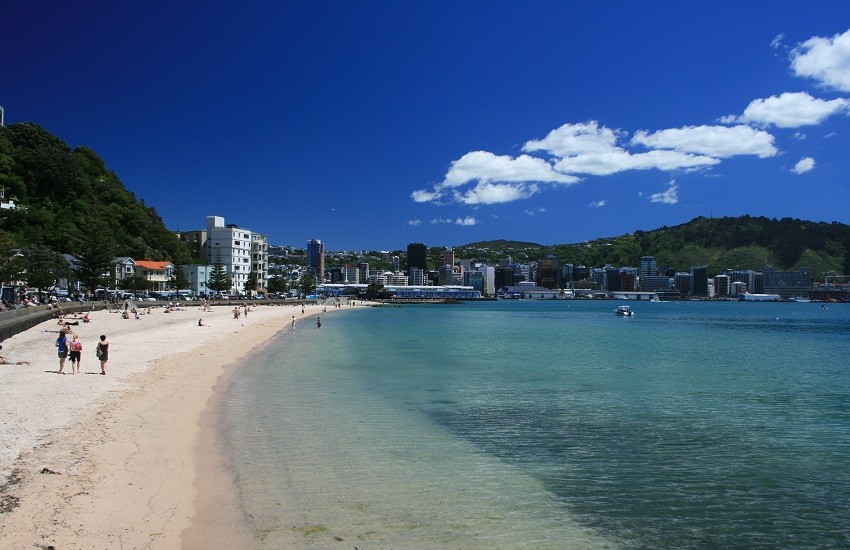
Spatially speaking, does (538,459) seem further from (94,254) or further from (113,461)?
(94,254)

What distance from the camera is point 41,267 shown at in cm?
4978

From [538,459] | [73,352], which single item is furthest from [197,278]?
[538,459]

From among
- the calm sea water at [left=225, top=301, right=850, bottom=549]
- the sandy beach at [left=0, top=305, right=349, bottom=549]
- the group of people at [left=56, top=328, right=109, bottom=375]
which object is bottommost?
the calm sea water at [left=225, top=301, right=850, bottom=549]

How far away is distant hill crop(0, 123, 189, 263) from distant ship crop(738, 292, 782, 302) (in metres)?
→ 179

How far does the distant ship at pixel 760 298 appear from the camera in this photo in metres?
196

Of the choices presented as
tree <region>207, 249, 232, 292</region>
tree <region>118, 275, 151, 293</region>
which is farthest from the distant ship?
tree <region>118, 275, 151, 293</region>

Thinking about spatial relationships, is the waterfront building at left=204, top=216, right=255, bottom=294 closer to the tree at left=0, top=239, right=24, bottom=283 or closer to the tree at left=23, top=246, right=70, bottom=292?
the tree at left=23, top=246, right=70, bottom=292

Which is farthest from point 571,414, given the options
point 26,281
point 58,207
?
point 58,207

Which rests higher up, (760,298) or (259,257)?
(259,257)

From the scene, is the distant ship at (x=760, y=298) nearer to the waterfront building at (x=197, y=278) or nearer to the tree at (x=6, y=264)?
the waterfront building at (x=197, y=278)

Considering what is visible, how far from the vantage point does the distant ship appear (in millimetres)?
195750

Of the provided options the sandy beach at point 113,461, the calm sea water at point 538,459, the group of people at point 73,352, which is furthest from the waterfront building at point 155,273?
the group of people at point 73,352

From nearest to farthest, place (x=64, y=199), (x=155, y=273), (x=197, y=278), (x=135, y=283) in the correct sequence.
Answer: (x=135, y=283), (x=64, y=199), (x=155, y=273), (x=197, y=278)

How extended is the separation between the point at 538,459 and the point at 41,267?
2073 inches
